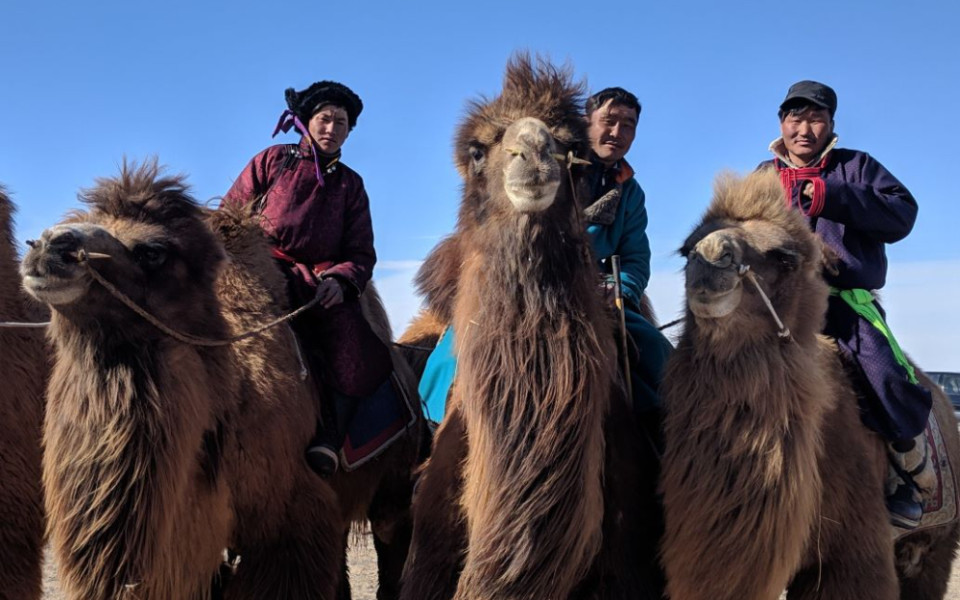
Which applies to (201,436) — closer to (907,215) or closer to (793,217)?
(793,217)

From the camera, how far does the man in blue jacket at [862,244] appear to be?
471 cm

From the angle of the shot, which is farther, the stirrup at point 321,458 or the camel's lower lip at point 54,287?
the stirrup at point 321,458

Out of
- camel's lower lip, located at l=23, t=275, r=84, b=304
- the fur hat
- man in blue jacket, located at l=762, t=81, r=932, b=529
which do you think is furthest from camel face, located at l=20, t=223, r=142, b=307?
man in blue jacket, located at l=762, t=81, r=932, b=529

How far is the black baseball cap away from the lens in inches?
198

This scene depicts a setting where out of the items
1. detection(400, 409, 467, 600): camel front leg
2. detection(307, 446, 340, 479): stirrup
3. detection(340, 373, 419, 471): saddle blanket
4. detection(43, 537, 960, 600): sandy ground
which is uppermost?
detection(340, 373, 419, 471): saddle blanket

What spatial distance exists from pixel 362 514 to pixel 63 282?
240 cm

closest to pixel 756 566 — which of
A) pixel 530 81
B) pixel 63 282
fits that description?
pixel 530 81

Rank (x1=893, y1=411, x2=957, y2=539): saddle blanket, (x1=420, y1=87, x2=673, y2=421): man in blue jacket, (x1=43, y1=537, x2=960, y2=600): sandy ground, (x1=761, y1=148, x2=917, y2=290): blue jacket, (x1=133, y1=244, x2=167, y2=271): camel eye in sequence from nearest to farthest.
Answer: (x1=133, y1=244, x2=167, y2=271): camel eye, (x1=420, y1=87, x2=673, y2=421): man in blue jacket, (x1=761, y1=148, x2=917, y2=290): blue jacket, (x1=893, y1=411, x2=957, y2=539): saddle blanket, (x1=43, y1=537, x2=960, y2=600): sandy ground

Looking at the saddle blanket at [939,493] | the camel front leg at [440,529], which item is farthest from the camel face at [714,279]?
the saddle blanket at [939,493]

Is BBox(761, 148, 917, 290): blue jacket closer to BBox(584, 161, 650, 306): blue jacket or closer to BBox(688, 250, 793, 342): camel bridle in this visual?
BBox(584, 161, 650, 306): blue jacket

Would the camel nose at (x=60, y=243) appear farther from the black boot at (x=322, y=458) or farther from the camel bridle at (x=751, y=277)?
the camel bridle at (x=751, y=277)

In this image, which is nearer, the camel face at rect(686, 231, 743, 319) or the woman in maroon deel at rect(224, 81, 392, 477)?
the camel face at rect(686, 231, 743, 319)

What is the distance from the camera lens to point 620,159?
5125 mm

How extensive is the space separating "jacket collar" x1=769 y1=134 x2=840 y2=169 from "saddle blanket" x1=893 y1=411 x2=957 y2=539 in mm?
1483
